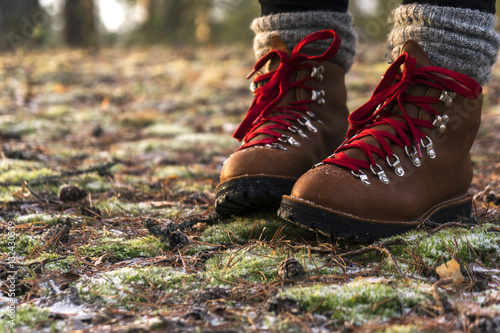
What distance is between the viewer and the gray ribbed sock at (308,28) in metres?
2.54

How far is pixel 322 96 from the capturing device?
2.46 meters

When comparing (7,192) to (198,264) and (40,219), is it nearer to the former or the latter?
(40,219)

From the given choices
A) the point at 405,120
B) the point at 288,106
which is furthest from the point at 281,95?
the point at 405,120

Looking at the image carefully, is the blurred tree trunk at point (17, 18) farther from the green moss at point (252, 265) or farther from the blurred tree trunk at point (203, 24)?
the green moss at point (252, 265)

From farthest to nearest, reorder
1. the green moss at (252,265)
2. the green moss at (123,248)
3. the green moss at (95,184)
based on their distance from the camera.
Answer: the green moss at (95,184), the green moss at (123,248), the green moss at (252,265)

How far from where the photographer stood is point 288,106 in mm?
2439

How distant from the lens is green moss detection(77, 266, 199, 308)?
5.14 feet

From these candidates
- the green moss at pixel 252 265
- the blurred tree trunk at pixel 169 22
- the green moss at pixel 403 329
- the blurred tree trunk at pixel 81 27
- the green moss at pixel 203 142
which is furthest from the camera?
the blurred tree trunk at pixel 169 22

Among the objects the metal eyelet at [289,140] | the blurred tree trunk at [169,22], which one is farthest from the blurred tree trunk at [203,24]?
the metal eyelet at [289,140]

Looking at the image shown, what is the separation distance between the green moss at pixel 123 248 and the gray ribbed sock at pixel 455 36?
1613 millimetres

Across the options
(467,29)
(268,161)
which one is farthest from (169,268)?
(467,29)

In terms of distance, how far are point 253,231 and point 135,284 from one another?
0.70m

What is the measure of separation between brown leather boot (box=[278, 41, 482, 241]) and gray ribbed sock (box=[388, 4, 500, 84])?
12cm

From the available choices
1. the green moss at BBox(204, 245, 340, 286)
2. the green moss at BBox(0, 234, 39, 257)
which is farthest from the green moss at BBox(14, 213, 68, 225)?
the green moss at BBox(204, 245, 340, 286)
